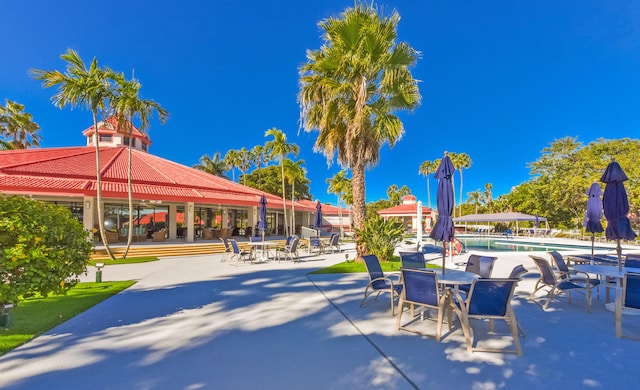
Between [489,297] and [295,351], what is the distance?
8.78 feet

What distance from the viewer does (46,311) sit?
561 cm

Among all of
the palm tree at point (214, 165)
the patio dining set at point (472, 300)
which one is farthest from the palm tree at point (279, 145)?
the palm tree at point (214, 165)

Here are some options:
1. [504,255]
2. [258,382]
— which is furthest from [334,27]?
[504,255]

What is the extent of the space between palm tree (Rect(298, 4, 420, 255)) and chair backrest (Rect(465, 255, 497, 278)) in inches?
216

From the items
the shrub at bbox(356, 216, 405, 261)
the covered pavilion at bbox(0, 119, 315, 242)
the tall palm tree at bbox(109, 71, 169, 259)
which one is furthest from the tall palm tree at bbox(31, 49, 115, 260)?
the shrub at bbox(356, 216, 405, 261)

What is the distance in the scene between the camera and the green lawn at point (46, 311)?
4363mm

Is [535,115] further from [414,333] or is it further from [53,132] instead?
[53,132]

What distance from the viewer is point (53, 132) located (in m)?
38.2

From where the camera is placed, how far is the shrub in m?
11.6

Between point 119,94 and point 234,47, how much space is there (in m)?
18.0

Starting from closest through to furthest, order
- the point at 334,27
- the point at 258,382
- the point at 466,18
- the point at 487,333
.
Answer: the point at 258,382 < the point at 487,333 < the point at 334,27 < the point at 466,18

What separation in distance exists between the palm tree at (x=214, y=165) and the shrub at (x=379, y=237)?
34.3 metres

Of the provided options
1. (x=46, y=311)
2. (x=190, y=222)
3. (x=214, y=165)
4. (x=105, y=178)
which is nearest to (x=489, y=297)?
(x=46, y=311)

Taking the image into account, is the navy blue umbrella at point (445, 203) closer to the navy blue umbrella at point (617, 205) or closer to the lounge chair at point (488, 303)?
the lounge chair at point (488, 303)
